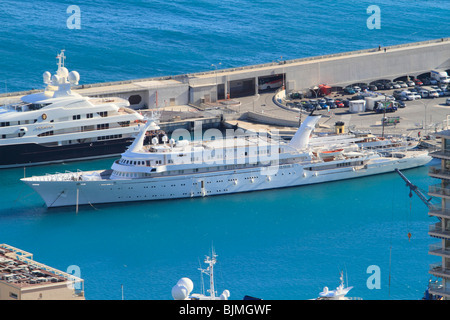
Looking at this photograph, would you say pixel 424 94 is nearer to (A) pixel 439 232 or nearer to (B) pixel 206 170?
(B) pixel 206 170

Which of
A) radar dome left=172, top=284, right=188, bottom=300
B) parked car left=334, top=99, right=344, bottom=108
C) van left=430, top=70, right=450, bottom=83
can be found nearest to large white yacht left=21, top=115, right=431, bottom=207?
parked car left=334, top=99, right=344, bottom=108

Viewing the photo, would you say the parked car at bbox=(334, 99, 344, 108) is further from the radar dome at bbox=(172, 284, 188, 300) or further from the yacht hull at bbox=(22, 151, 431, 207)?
the radar dome at bbox=(172, 284, 188, 300)

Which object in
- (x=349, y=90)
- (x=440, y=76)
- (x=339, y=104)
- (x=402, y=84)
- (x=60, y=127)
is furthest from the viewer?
(x=440, y=76)

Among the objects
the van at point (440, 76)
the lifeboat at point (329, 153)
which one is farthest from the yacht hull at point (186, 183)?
the van at point (440, 76)

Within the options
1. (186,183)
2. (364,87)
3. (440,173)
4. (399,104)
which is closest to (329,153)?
(186,183)

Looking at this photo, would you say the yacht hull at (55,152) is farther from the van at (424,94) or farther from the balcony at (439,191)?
the balcony at (439,191)
